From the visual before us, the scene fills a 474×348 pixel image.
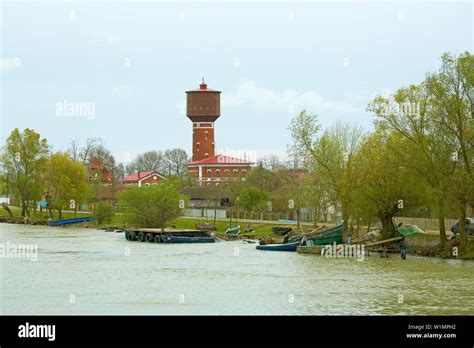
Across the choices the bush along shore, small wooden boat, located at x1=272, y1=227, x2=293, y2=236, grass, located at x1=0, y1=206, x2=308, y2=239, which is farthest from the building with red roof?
small wooden boat, located at x1=272, y1=227, x2=293, y2=236

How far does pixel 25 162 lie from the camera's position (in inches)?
4577

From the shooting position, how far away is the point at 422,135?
2188 inches

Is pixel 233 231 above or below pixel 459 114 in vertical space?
below

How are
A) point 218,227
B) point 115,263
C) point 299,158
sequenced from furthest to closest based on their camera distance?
point 218,227 < point 299,158 < point 115,263

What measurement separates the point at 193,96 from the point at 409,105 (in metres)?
90.5

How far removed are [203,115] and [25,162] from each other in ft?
124

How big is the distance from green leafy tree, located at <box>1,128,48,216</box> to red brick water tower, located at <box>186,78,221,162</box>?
34570 millimetres

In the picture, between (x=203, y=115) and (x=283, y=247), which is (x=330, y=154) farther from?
(x=203, y=115)

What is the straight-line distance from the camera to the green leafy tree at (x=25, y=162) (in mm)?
114812

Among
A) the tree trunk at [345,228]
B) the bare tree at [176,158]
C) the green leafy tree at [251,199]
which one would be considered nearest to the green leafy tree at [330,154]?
the tree trunk at [345,228]

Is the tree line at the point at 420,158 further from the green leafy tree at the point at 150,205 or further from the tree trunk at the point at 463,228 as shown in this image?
the green leafy tree at the point at 150,205

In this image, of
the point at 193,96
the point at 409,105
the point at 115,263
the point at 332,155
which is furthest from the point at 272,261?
the point at 193,96

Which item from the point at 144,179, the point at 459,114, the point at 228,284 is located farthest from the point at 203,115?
the point at 228,284

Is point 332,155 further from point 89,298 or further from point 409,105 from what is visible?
point 89,298
